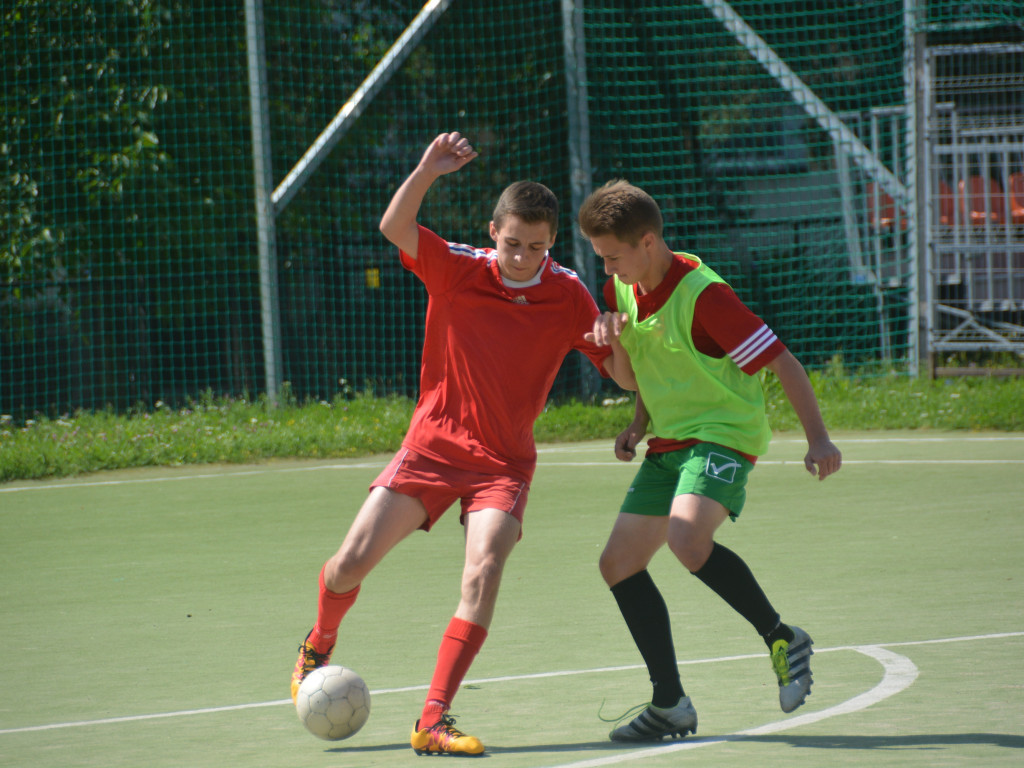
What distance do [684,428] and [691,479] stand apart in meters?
0.19

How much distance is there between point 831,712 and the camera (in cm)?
429

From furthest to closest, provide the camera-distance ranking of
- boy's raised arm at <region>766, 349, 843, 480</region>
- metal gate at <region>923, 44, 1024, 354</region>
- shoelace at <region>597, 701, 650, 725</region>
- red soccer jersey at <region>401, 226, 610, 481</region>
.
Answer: metal gate at <region>923, 44, 1024, 354</region>
red soccer jersey at <region>401, 226, 610, 481</region>
shoelace at <region>597, 701, 650, 725</region>
boy's raised arm at <region>766, 349, 843, 480</region>

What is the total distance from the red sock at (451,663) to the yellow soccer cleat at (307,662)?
20.1 inches

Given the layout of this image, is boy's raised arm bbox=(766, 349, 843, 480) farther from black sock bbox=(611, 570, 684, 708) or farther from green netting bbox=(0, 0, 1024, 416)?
green netting bbox=(0, 0, 1024, 416)

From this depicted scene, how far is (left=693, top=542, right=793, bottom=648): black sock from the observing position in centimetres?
431

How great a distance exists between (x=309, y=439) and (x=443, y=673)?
27.8ft

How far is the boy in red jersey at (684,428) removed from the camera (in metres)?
4.24

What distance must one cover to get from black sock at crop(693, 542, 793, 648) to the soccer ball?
1071mm

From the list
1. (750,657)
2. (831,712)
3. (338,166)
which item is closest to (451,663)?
(831,712)

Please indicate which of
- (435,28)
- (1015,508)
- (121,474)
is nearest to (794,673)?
(1015,508)

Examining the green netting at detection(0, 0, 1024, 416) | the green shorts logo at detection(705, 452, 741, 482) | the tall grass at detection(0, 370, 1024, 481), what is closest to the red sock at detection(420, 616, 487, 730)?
the green shorts logo at detection(705, 452, 741, 482)

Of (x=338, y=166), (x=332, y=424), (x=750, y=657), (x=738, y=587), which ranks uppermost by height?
(x=338, y=166)

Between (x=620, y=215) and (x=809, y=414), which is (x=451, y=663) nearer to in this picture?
(x=809, y=414)

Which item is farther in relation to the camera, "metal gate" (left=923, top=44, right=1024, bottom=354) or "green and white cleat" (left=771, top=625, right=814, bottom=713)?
"metal gate" (left=923, top=44, right=1024, bottom=354)
